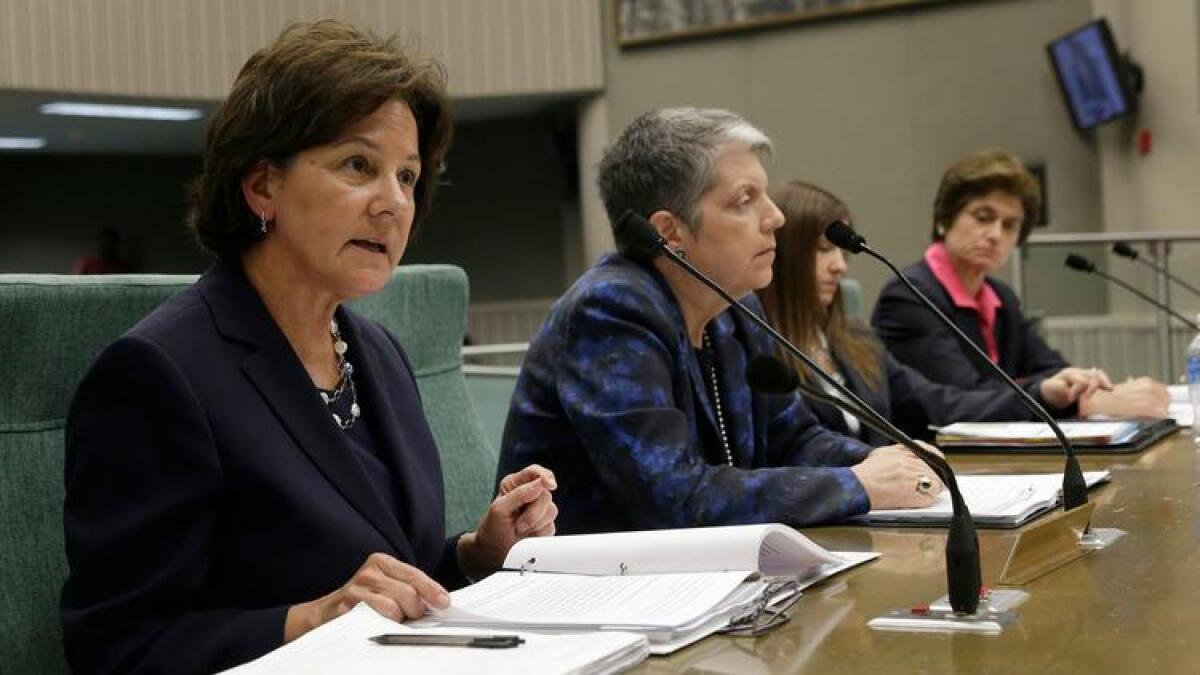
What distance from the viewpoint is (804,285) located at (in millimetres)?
3217

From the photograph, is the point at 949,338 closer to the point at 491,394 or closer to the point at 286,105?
the point at 491,394

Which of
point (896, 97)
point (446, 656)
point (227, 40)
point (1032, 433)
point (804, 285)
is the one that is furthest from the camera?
point (227, 40)

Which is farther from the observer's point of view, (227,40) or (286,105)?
(227,40)

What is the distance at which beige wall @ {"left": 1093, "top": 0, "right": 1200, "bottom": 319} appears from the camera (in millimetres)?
7832

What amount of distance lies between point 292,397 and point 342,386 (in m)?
0.17

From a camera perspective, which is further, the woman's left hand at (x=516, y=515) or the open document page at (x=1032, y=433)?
the open document page at (x=1032, y=433)

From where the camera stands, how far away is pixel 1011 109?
9.28 m

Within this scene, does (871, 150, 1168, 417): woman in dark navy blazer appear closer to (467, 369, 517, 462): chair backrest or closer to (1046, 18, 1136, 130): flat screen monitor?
(467, 369, 517, 462): chair backrest

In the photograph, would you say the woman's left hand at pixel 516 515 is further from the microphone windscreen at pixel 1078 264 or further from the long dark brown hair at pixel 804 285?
the microphone windscreen at pixel 1078 264

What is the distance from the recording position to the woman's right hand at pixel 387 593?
4.66 feet

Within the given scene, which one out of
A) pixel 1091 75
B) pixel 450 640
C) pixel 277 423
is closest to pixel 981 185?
pixel 277 423

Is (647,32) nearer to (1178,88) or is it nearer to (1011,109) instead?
(1011,109)

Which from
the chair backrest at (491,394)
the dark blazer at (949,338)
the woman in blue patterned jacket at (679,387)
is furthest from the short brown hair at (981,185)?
the woman in blue patterned jacket at (679,387)

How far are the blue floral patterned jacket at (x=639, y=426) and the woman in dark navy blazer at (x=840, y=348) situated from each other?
0.71 meters
